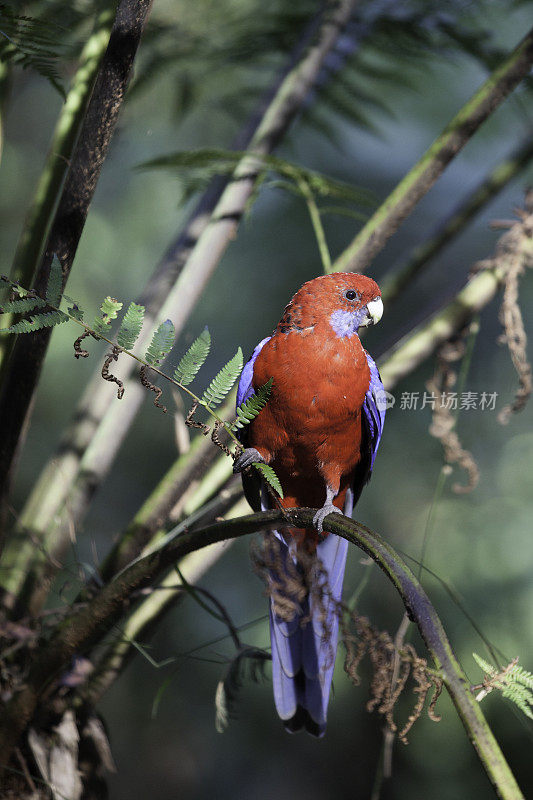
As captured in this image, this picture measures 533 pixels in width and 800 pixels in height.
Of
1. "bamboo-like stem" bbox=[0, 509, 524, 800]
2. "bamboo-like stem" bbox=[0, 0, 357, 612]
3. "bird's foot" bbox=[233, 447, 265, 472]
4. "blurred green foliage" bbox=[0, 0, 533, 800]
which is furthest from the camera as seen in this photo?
"blurred green foliage" bbox=[0, 0, 533, 800]

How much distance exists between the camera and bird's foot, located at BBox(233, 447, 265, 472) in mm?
587

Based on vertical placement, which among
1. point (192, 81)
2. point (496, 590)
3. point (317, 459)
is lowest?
point (317, 459)

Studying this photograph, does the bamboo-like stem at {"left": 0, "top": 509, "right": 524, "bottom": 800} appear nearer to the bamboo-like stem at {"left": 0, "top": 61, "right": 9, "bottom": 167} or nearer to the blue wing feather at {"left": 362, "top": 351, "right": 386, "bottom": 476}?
the blue wing feather at {"left": 362, "top": 351, "right": 386, "bottom": 476}

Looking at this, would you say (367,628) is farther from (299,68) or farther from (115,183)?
(115,183)

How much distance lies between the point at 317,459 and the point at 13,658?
397 mm

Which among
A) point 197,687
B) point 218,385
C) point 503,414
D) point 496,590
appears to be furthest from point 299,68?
point 197,687

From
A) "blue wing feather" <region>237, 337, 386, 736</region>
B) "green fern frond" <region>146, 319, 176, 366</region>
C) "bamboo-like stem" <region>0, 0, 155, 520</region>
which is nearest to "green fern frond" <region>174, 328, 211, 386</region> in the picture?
"green fern frond" <region>146, 319, 176, 366</region>

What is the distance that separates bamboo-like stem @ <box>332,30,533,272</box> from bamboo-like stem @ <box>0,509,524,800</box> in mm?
298

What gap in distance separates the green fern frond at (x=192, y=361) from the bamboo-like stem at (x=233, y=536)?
113mm

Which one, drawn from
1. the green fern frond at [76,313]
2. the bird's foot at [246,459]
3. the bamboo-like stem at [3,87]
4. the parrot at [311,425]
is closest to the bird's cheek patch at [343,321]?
the parrot at [311,425]

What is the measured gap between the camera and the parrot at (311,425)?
0.60 metres

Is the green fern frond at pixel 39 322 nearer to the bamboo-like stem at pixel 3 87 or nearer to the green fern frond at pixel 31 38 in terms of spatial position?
the green fern frond at pixel 31 38

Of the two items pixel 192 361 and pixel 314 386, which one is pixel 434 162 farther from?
pixel 192 361

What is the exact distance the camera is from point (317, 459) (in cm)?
71
